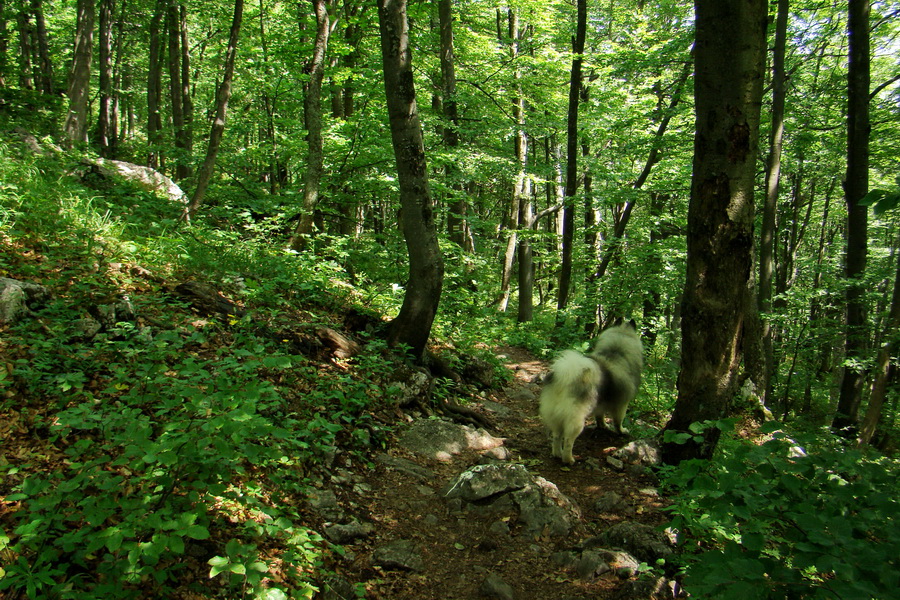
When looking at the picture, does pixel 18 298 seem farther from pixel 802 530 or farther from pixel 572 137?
pixel 572 137

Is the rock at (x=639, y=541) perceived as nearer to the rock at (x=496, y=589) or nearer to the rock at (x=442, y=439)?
the rock at (x=496, y=589)

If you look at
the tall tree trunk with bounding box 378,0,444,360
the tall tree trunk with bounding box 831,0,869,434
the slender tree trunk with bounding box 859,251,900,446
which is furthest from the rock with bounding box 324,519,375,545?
the tall tree trunk with bounding box 831,0,869,434

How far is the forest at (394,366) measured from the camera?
7.35 ft

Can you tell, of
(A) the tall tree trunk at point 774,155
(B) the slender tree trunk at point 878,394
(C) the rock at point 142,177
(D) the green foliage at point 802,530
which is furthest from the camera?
(C) the rock at point 142,177

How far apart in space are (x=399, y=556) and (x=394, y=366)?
9.11 feet

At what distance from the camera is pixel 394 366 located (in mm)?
6008

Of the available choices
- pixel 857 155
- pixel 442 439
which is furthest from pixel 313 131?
pixel 857 155

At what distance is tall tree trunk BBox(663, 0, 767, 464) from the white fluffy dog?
138 centimetres

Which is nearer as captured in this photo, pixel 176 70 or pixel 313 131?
pixel 313 131

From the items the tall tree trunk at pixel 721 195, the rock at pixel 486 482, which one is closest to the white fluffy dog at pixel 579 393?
the rock at pixel 486 482

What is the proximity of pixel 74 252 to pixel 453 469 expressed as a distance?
4666 mm

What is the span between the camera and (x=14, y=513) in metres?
2.32

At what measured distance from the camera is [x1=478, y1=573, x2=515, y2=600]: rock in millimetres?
3248

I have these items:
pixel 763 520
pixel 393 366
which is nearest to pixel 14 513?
pixel 763 520
